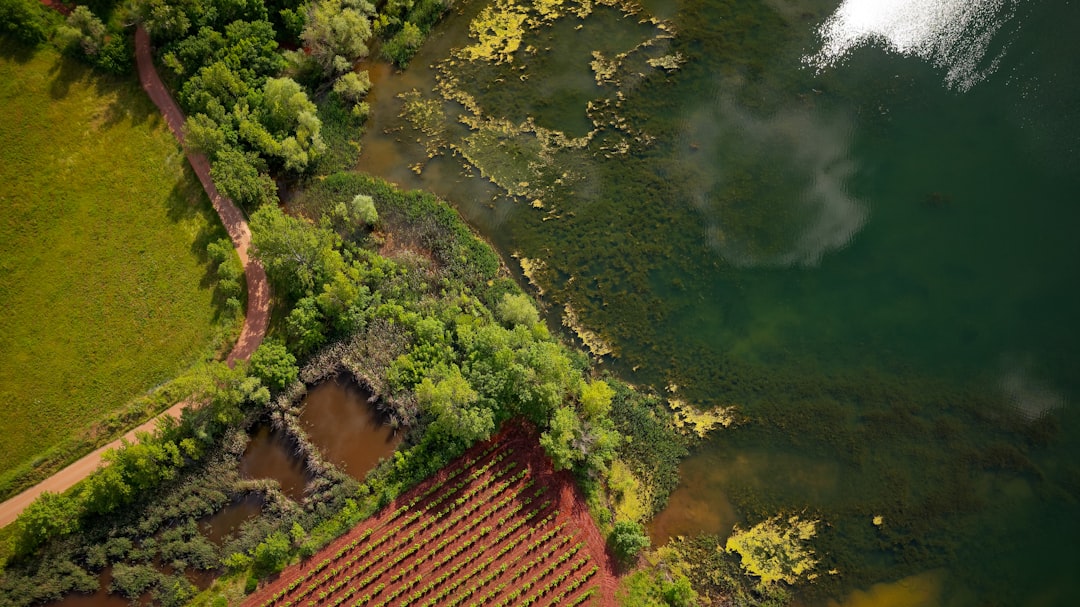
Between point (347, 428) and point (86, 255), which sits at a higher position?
point (347, 428)

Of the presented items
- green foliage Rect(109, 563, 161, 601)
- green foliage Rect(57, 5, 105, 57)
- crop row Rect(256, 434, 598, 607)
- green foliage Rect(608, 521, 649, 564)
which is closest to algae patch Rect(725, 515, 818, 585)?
green foliage Rect(608, 521, 649, 564)

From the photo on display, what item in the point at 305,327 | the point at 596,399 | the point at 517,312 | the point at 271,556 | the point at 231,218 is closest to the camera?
the point at 271,556

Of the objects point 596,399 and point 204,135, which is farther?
point 204,135

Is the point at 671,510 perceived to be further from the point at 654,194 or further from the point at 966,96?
the point at 966,96

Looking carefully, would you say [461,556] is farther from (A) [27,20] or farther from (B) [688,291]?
(A) [27,20]

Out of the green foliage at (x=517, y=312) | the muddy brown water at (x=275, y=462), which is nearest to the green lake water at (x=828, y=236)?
the green foliage at (x=517, y=312)

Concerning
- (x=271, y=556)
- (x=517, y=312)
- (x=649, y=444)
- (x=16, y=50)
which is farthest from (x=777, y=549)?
(x=16, y=50)

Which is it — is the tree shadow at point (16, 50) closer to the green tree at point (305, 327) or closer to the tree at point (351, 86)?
the tree at point (351, 86)
